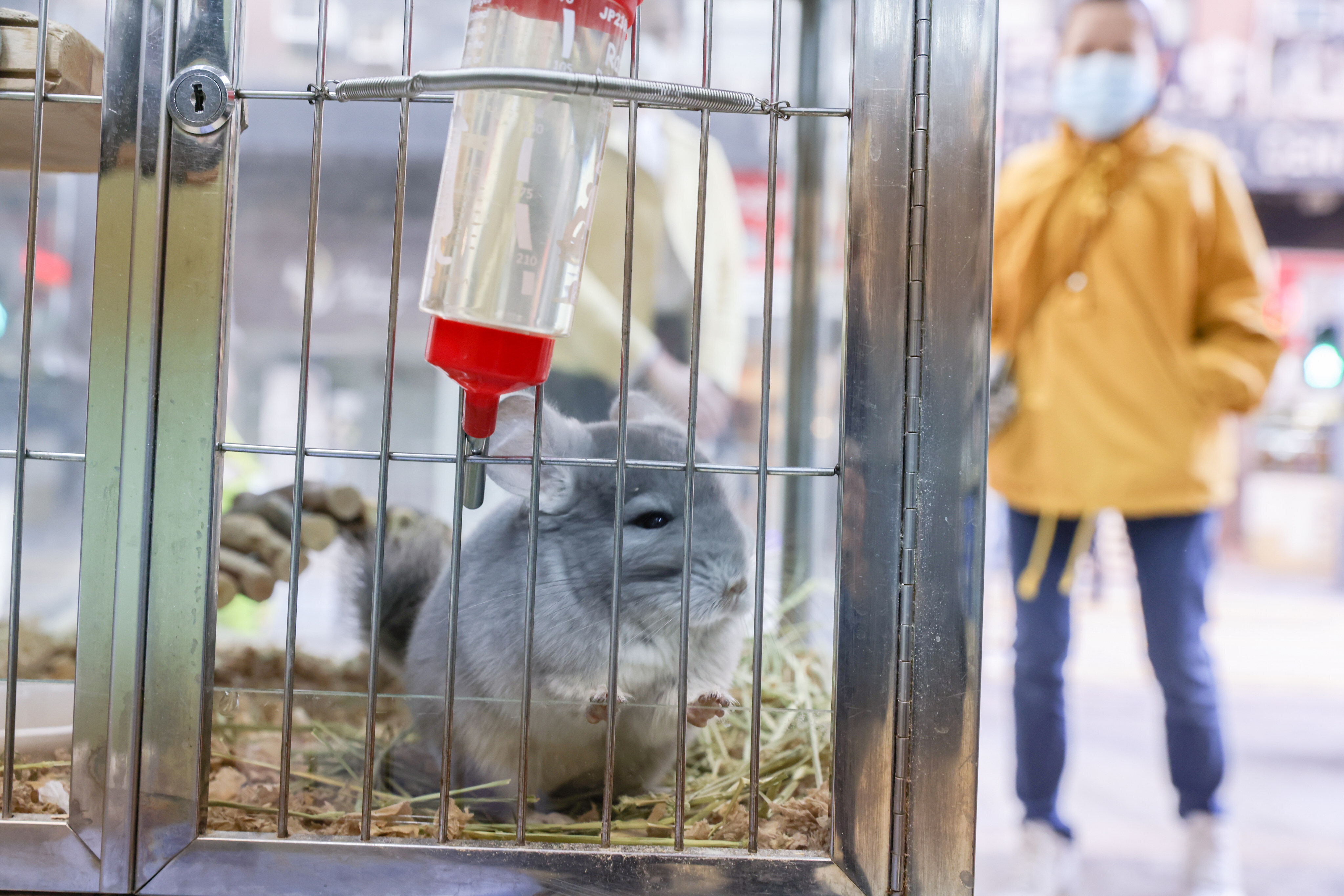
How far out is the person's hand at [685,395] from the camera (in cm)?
106

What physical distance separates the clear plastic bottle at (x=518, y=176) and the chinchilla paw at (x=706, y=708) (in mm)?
347

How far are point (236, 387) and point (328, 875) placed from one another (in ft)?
1.40

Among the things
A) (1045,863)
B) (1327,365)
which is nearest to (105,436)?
(1045,863)

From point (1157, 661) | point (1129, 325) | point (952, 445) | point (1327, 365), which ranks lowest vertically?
point (1157, 661)

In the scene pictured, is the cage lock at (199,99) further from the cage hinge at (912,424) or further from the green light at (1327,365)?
the green light at (1327,365)

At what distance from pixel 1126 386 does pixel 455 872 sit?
1468mm

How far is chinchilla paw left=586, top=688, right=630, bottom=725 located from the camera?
769mm

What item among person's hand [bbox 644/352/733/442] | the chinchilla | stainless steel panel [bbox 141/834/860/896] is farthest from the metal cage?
person's hand [bbox 644/352/733/442]

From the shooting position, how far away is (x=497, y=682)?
32.7 inches

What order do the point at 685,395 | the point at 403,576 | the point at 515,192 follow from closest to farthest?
the point at 515,192 → the point at 403,576 → the point at 685,395

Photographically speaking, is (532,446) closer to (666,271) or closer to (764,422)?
(764,422)

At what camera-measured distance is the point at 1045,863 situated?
1.62 m

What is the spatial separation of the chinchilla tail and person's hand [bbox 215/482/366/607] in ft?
0.23

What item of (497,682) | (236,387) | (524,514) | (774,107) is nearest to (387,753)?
(497,682)
